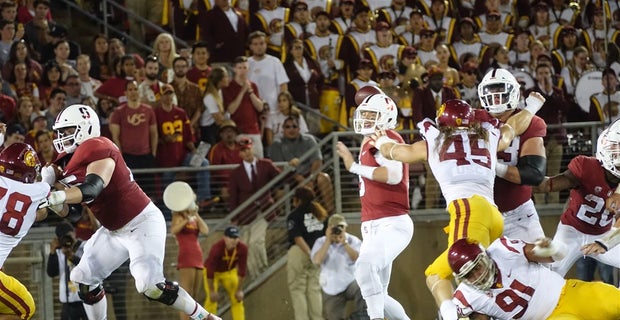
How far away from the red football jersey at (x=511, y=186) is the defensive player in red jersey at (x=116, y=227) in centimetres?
255

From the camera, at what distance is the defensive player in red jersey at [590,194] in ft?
34.5

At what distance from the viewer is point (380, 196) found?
1065 cm

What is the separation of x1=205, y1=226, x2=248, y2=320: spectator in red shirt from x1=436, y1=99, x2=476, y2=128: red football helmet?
14.5ft

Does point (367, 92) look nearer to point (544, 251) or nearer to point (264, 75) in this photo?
point (544, 251)

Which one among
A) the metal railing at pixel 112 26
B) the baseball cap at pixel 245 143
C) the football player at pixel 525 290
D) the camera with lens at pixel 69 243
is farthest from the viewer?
the metal railing at pixel 112 26

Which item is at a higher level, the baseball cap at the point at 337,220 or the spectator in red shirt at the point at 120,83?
the spectator in red shirt at the point at 120,83

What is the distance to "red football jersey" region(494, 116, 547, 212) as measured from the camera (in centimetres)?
1059

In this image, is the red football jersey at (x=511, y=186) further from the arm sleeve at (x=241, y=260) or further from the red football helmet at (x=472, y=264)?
the arm sleeve at (x=241, y=260)

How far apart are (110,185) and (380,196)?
2183 millimetres

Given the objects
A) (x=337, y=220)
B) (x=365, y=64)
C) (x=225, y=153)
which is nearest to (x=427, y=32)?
(x=365, y=64)

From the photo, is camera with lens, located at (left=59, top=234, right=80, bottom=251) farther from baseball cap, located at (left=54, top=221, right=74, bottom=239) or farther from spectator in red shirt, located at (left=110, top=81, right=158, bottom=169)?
spectator in red shirt, located at (left=110, top=81, right=158, bottom=169)

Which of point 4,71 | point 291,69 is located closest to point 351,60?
point 291,69

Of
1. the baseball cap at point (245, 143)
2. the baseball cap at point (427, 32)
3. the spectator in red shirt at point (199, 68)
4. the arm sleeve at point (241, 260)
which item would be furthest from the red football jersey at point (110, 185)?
the baseball cap at point (427, 32)

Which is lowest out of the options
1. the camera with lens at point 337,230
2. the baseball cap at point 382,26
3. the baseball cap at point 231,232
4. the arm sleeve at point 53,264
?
the arm sleeve at point 53,264
